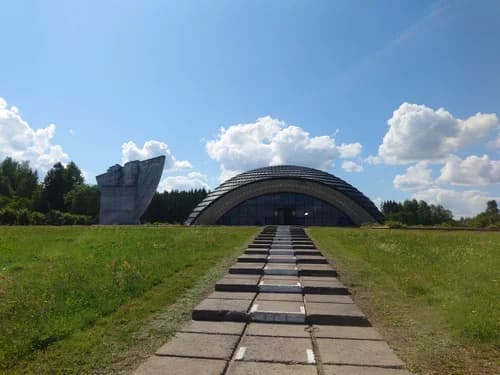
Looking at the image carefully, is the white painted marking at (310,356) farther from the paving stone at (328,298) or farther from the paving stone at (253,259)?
the paving stone at (253,259)

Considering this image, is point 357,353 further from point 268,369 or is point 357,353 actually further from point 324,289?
point 324,289

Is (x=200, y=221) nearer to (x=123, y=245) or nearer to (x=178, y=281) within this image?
(x=123, y=245)

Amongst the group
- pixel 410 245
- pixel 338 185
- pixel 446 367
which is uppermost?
pixel 338 185

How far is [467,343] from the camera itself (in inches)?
199

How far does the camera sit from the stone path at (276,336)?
4.18 m

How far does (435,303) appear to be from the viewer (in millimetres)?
6992

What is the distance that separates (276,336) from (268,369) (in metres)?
1.10

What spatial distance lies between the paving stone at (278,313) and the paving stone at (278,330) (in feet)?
0.58

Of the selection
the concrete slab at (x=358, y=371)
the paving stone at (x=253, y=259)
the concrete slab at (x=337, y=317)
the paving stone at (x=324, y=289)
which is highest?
the paving stone at (x=253, y=259)

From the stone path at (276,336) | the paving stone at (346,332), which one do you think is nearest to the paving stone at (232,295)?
the stone path at (276,336)

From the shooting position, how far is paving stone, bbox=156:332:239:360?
4500mm

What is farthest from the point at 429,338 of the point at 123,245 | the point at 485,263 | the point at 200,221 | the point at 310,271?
the point at 200,221

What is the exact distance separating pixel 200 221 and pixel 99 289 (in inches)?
1699

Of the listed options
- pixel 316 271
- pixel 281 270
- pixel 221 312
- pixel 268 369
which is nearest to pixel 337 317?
pixel 221 312
